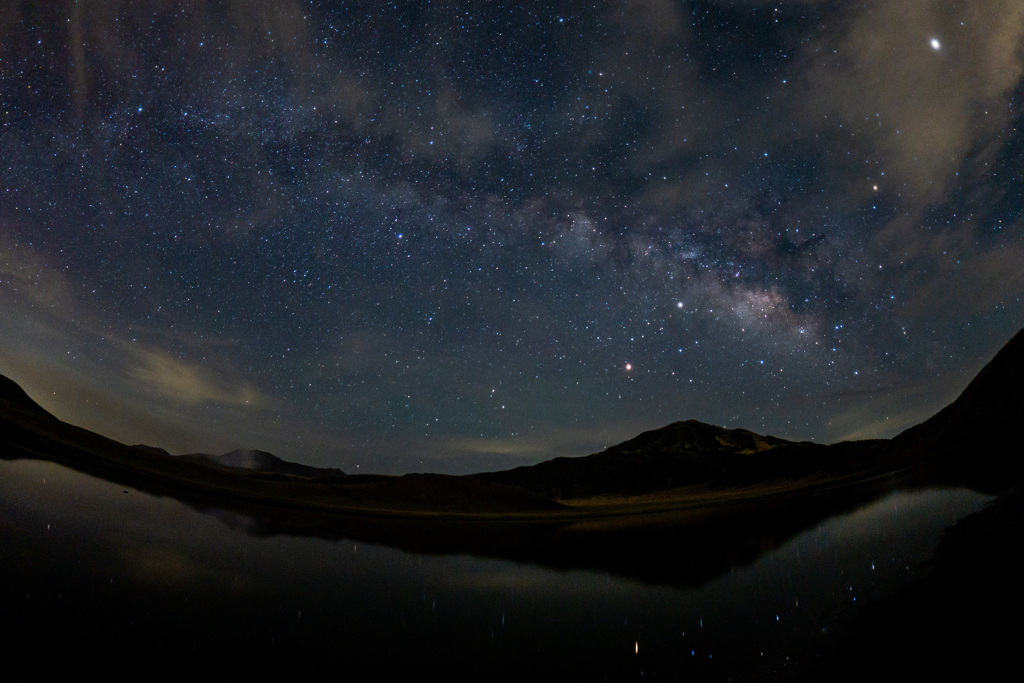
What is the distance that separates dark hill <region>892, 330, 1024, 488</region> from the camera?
45.5 meters

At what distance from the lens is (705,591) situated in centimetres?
984

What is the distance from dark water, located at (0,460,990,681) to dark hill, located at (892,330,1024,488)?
145 feet

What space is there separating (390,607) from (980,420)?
80.2m

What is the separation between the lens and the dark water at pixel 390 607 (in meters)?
6.35

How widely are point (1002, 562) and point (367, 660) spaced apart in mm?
12777

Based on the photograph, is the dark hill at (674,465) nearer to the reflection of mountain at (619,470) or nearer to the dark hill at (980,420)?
the reflection of mountain at (619,470)

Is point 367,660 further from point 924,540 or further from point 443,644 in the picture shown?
point 924,540

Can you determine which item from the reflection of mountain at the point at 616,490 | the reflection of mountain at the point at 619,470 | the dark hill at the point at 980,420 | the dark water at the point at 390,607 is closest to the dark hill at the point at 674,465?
the reflection of mountain at the point at 619,470

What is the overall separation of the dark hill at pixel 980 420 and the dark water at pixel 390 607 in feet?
145

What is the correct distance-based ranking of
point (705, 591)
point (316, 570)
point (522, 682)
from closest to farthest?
point (522, 682) < point (705, 591) < point (316, 570)

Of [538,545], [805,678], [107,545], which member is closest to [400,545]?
[538,545]

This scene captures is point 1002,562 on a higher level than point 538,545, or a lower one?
higher

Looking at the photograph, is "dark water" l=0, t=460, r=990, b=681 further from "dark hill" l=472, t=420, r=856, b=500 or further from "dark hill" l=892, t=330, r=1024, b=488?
"dark hill" l=472, t=420, r=856, b=500

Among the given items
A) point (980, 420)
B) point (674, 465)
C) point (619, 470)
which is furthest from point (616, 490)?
point (980, 420)
